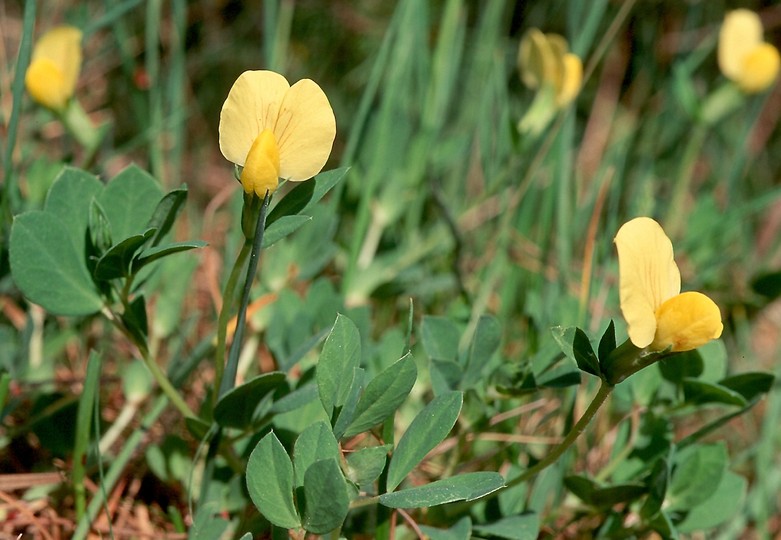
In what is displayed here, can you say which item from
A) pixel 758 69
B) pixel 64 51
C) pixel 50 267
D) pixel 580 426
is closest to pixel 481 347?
pixel 580 426

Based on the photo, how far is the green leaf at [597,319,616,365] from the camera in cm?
63

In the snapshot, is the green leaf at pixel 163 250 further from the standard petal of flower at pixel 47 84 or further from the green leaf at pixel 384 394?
the standard petal of flower at pixel 47 84

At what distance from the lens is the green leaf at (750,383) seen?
85 centimetres

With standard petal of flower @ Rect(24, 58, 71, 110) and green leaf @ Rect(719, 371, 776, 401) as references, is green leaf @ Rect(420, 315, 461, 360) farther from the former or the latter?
standard petal of flower @ Rect(24, 58, 71, 110)

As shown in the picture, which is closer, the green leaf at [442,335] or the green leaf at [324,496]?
the green leaf at [324,496]

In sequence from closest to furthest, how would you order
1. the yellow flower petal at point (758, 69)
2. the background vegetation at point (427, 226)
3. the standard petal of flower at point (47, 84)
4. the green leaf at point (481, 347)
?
1. the green leaf at point (481, 347)
2. the background vegetation at point (427, 226)
3. the standard petal of flower at point (47, 84)
4. the yellow flower petal at point (758, 69)

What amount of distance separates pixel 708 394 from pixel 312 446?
1.38 ft

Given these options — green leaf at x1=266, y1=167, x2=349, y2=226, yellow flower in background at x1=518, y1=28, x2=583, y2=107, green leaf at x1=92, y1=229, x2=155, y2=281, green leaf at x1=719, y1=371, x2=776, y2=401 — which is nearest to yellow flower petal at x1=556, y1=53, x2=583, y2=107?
yellow flower in background at x1=518, y1=28, x2=583, y2=107

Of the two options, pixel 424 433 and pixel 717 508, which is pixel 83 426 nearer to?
pixel 424 433

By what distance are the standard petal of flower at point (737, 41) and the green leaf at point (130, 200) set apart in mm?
998

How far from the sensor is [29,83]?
108 cm

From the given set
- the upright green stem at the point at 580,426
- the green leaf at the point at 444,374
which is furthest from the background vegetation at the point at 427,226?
the upright green stem at the point at 580,426

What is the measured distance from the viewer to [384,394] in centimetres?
66

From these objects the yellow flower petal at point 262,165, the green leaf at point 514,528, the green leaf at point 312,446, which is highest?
the yellow flower petal at point 262,165
